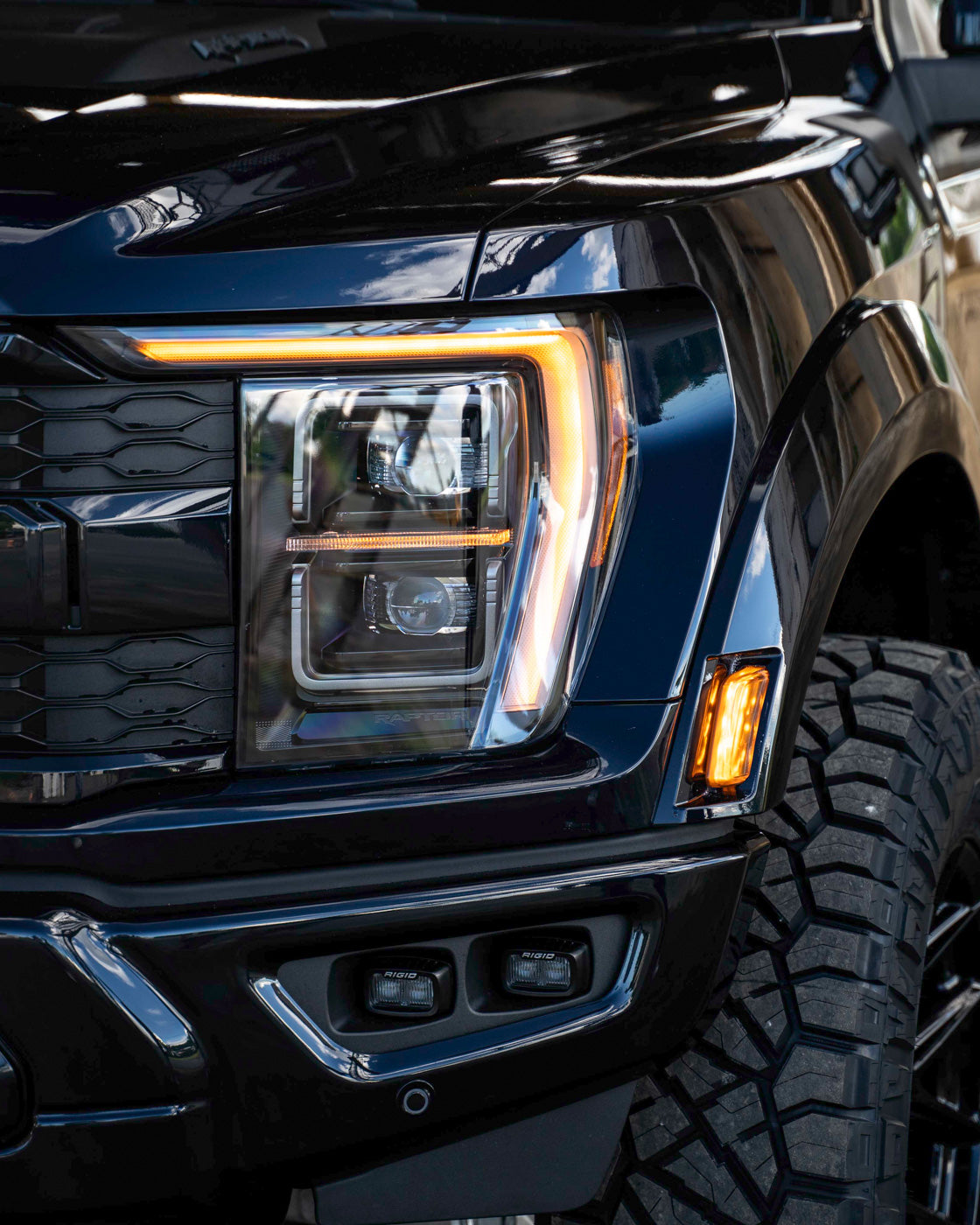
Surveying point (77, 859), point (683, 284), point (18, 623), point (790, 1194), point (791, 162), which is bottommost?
point (790, 1194)

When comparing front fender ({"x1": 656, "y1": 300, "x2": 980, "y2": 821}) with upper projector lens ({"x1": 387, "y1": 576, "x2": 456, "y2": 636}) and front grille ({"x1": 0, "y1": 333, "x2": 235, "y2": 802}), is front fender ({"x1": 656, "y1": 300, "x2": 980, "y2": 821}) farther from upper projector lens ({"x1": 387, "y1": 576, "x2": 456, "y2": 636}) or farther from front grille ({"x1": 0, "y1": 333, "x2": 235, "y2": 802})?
front grille ({"x1": 0, "y1": 333, "x2": 235, "y2": 802})

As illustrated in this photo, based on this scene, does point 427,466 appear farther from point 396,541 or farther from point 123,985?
point 123,985

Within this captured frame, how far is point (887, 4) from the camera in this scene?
1.98 m

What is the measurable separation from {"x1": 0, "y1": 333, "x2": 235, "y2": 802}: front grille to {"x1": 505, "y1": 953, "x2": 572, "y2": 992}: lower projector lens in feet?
1.12

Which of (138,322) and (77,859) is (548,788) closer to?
(77,859)

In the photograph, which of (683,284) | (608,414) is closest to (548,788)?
(608,414)

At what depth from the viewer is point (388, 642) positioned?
1238 mm

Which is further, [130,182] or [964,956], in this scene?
[964,956]

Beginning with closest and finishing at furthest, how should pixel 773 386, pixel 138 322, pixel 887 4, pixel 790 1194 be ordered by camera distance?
pixel 138 322 < pixel 773 386 < pixel 790 1194 < pixel 887 4

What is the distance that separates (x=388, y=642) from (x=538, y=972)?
0.34 m

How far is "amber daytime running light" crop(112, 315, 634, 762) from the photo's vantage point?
1.19m

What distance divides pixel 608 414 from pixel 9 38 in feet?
3.72

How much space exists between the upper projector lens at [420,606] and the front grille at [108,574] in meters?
0.15

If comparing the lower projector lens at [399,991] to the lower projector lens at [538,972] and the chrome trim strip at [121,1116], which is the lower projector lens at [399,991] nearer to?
the lower projector lens at [538,972]
